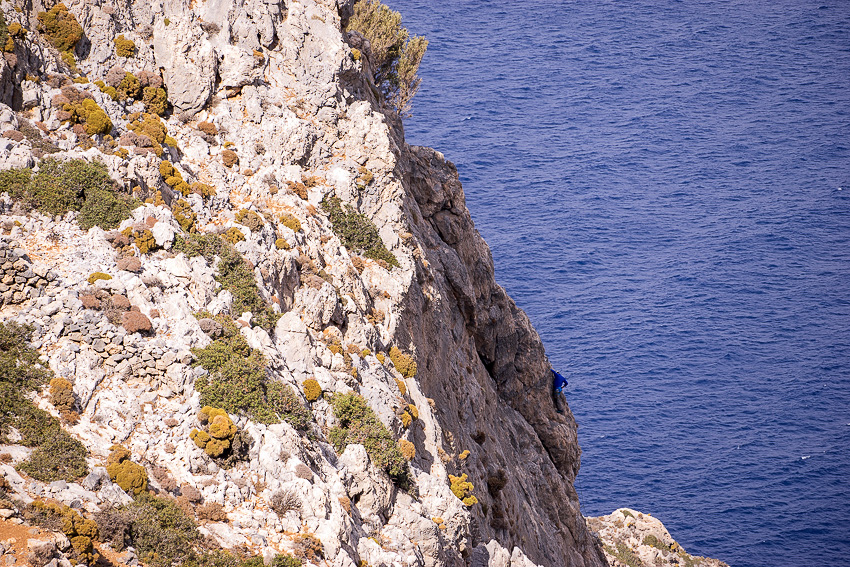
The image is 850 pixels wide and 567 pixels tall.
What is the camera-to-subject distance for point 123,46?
31734 mm

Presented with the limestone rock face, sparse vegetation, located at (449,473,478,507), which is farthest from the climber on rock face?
the limestone rock face

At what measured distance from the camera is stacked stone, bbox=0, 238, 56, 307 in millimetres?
23000

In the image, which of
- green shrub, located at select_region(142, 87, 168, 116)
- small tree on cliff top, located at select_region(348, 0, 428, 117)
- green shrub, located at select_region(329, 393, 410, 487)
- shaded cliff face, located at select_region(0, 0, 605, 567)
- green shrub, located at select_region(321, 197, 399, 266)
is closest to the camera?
shaded cliff face, located at select_region(0, 0, 605, 567)

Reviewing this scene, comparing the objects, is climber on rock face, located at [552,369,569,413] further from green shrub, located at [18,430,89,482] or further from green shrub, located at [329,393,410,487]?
green shrub, located at [18,430,89,482]

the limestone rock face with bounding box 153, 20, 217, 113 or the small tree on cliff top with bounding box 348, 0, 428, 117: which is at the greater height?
the small tree on cliff top with bounding box 348, 0, 428, 117

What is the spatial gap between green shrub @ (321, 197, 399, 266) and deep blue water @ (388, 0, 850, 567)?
2765 inches

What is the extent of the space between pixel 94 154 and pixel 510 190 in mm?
120136

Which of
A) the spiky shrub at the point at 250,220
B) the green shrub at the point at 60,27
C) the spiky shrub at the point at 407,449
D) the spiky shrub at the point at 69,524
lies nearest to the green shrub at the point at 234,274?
the spiky shrub at the point at 250,220

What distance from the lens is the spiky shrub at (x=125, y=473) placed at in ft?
68.0

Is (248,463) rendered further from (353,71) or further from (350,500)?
(353,71)

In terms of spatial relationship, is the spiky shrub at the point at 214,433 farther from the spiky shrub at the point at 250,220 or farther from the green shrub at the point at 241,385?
the spiky shrub at the point at 250,220

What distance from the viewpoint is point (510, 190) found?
143125 mm

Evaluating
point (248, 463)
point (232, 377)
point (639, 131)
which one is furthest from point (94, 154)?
point (639, 131)

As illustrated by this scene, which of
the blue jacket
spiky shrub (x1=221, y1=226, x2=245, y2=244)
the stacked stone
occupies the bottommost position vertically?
the blue jacket
